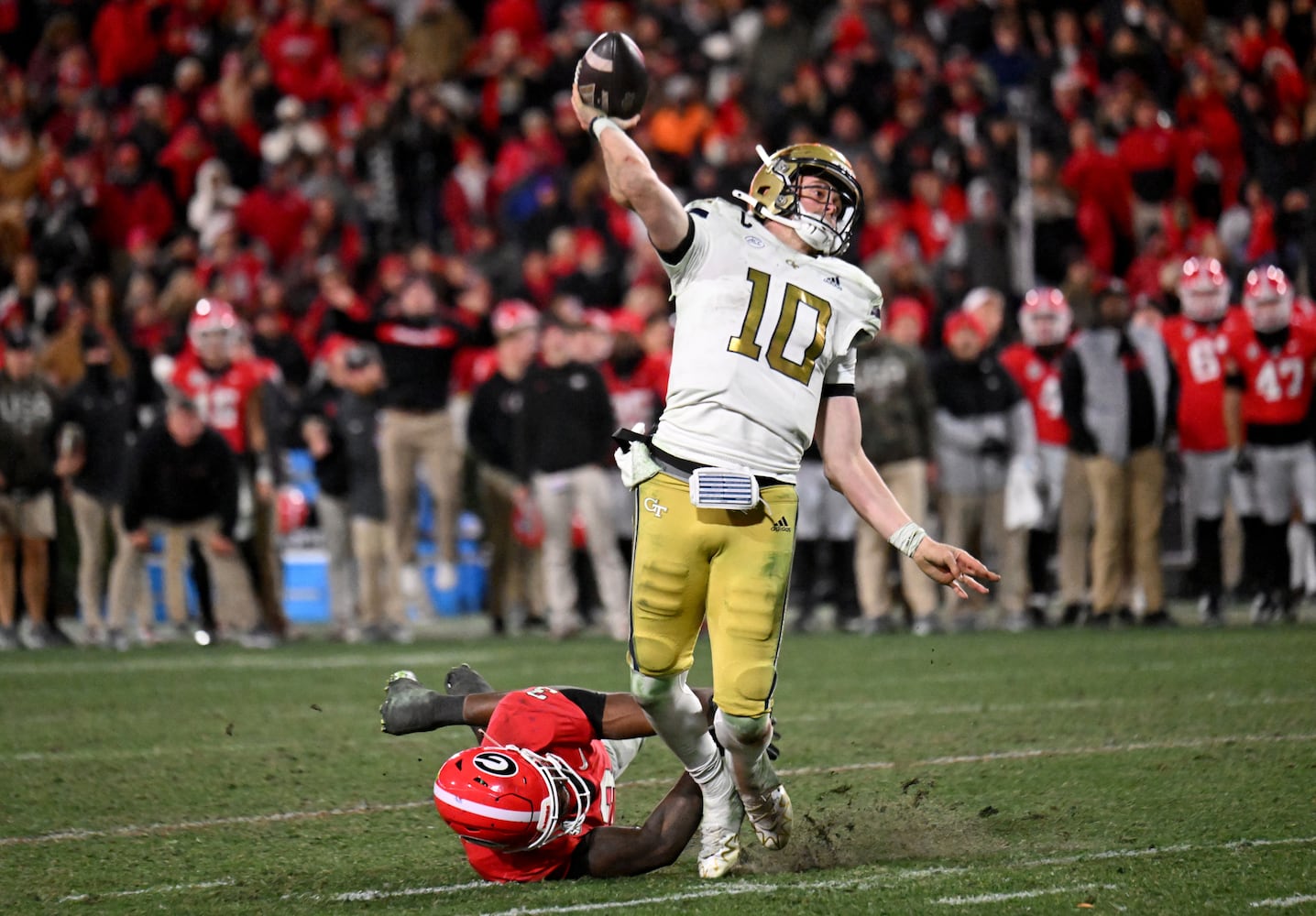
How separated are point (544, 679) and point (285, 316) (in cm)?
754

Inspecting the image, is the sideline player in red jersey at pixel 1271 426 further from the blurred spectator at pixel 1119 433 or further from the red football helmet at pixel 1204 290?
the blurred spectator at pixel 1119 433

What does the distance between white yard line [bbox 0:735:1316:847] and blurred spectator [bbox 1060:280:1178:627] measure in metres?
5.22

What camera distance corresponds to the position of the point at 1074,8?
16891 mm

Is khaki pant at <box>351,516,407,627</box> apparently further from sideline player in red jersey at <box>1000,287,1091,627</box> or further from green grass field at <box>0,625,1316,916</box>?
sideline player in red jersey at <box>1000,287,1091,627</box>

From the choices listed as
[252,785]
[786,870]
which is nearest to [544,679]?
[252,785]

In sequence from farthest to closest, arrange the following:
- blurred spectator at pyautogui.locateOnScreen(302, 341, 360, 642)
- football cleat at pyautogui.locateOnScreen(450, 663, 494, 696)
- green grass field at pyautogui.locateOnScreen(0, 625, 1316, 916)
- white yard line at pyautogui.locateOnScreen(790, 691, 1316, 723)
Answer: blurred spectator at pyautogui.locateOnScreen(302, 341, 360, 642)
white yard line at pyautogui.locateOnScreen(790, 691, 1316, 723)
football cleat at pyautogui.locateOnScreen(450, 663, 494, 696)
green grass field at pyautogui.locateOnScreen(0, 625, 1316, 916)

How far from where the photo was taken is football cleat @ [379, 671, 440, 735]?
542 centimetres

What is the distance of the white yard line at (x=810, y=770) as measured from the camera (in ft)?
18.4

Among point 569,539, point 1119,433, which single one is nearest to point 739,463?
point 569,539

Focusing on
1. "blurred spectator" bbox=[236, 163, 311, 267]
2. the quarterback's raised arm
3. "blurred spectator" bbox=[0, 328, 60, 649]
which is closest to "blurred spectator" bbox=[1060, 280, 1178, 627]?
"blurred spectator" bbox=[0, 328, 60, 649]

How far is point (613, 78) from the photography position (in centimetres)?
476

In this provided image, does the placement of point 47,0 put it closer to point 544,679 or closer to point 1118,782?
point 544,679

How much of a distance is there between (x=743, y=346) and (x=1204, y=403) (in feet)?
27.2

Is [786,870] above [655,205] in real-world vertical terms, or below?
below
